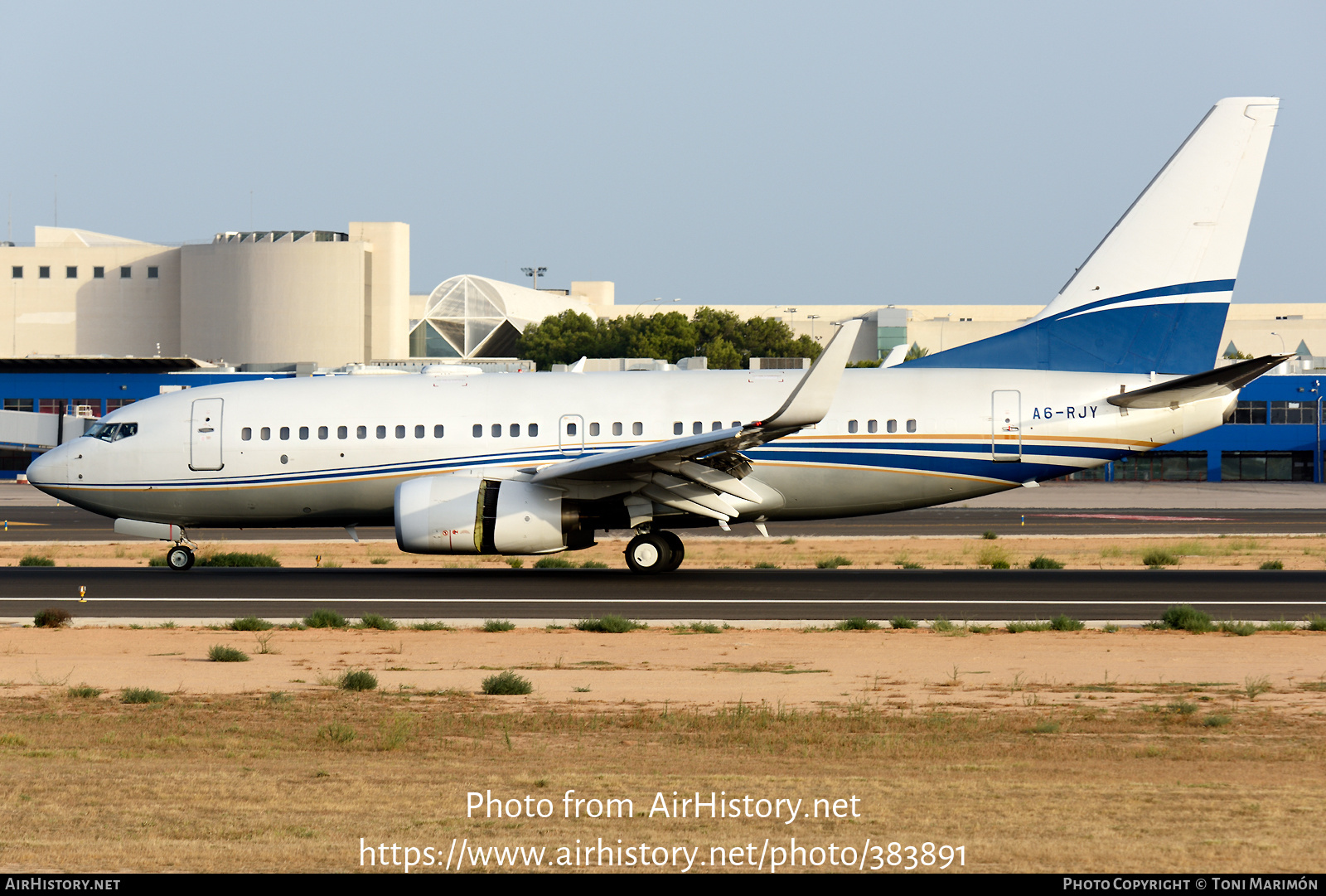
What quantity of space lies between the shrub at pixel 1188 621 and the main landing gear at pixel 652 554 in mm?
10329

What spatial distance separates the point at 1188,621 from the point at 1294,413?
265ft

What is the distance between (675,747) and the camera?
1157 cm

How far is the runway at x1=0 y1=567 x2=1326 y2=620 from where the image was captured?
2084 centimetres

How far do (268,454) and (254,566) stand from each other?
342 centimetres

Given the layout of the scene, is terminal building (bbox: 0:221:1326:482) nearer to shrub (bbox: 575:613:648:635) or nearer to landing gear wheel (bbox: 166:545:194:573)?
landing gear wheel (bbox: 166:545:194:573)

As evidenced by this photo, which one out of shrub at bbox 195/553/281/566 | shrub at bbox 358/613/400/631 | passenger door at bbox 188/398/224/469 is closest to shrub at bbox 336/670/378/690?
shrub at bbox 358/613/400/631

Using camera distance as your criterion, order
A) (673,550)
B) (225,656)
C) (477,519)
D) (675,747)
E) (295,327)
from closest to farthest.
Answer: (675,747) → (225,656) → (477,519) → (673,550) → (295,327)

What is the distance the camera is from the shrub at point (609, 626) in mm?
18812

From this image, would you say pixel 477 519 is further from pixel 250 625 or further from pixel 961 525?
pixel 961 525

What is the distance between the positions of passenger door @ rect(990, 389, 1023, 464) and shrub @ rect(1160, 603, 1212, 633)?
723cm

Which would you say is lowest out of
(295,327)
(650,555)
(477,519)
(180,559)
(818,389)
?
(180,559)

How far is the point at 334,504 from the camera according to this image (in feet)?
87.9

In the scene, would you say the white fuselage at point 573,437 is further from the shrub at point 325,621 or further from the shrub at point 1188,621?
the shrub at point 1188,621

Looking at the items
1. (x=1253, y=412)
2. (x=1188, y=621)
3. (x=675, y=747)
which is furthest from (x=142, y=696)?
(x=1253, y=412)
